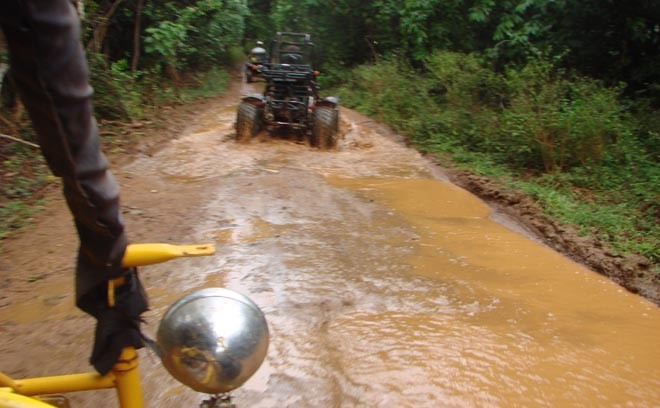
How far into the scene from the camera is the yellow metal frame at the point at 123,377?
135 centimetres

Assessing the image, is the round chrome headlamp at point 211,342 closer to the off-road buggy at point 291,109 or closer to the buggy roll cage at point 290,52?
→ the off-road buggy at point 291,109

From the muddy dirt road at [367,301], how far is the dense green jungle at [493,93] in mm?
1020

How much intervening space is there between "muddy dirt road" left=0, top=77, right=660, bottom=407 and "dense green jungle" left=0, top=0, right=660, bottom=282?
1.02 metres

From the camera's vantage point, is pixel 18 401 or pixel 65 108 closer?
pixel 65 108

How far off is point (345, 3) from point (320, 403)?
17.8 metres

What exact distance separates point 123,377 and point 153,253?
0.36 m

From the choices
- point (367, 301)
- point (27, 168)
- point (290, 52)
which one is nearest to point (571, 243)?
point (367, 301)

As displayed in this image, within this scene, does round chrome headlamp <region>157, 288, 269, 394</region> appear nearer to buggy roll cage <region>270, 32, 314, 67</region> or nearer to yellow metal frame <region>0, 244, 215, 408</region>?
yellow metal frame <region>0, 244, 215, 408</region>

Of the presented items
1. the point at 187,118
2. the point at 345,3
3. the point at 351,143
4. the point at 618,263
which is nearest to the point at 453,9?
the point at 345,3

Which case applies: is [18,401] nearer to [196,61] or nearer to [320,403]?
[320,403]

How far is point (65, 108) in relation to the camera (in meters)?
1.05

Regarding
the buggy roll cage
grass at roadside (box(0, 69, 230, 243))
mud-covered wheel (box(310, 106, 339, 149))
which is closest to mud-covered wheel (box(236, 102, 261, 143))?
mud-covered wheel (box(310, 106, 339, 149))

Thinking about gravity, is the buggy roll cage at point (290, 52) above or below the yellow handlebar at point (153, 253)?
below

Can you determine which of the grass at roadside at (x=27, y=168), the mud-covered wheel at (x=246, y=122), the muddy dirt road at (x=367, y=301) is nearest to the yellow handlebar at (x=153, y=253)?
the muddy dirt road at (x=367, y=301)
